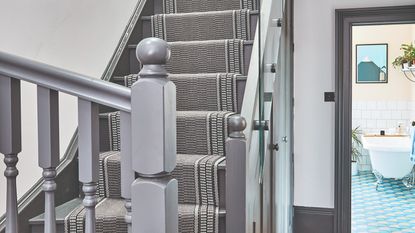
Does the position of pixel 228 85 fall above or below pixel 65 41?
below

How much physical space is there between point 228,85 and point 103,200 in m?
0.81

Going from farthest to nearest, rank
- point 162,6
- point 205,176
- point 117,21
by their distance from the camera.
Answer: point 162,6, point 117,21, point 205,176

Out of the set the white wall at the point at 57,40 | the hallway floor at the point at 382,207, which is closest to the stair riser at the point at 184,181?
the white wall at the point at 57,40

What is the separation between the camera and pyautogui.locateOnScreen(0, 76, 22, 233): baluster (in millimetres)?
1047

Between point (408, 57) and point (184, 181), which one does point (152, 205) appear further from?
point (408, 57)

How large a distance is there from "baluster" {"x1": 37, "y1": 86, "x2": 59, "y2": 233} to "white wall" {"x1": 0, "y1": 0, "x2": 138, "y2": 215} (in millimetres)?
717

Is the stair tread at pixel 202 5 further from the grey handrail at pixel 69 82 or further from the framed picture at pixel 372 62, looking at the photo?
the framed picture at pixel 372 62

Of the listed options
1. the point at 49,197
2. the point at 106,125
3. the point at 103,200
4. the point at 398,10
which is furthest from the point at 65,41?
the point at 398,10

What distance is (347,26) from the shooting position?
3.60 meters

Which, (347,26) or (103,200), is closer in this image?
(103,200)

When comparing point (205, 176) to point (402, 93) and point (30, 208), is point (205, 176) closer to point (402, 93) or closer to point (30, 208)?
point (30, 208)

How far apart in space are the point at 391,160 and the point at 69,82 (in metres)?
5.86

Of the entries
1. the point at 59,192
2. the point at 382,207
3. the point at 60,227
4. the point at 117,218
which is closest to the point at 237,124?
the point at 117,218

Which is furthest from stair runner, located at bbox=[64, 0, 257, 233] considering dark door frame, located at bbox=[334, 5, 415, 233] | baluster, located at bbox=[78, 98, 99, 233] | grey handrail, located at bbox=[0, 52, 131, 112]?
dark door frame, located at bbox=[334, 5, 415, 233]
